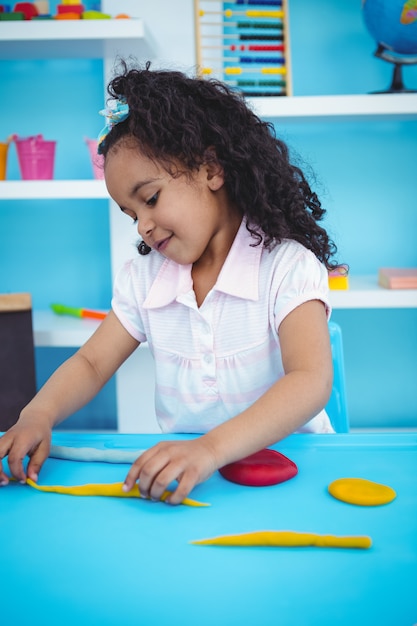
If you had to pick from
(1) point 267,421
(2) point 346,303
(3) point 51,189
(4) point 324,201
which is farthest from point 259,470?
(4) point 324,201

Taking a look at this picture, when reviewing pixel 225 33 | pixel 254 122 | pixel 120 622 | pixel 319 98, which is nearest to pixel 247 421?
pixel 120 622

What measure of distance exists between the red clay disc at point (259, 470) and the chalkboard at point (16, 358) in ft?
3.30

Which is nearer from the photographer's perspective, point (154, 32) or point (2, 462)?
point (2, 462)

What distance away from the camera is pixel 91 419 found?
6.72 feet

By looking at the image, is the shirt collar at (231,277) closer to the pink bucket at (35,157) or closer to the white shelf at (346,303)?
the white shelf at (346,303)

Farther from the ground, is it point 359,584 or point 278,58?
point 278,58

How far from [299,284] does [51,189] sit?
0.98 metres

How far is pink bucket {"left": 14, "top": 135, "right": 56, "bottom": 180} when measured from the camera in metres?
1.69

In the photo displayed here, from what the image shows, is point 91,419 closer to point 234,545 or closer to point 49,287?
point 49,287

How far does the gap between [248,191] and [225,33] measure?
1143 mm

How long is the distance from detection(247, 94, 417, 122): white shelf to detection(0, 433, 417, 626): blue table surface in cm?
114

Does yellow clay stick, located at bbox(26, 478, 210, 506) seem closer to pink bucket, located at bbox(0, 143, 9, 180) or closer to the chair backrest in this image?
the chair backrest

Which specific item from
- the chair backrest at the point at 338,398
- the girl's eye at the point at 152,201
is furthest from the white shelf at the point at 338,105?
the girl's eye at the point at 152,201

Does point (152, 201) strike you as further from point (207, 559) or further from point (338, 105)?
point (338, 105)
